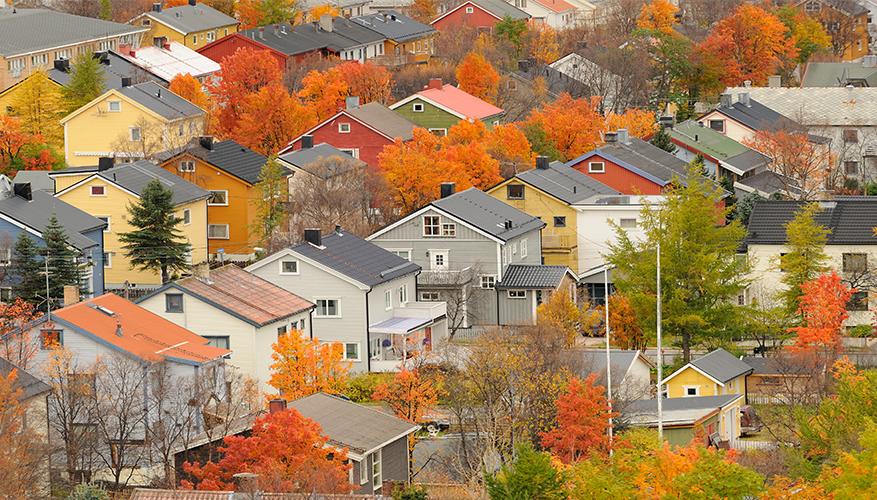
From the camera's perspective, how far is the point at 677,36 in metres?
127

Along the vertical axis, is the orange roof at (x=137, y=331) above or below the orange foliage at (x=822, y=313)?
above

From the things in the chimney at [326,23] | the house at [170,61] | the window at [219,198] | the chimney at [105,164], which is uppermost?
the chimney at [105,164]

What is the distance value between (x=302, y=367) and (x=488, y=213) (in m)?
22.3

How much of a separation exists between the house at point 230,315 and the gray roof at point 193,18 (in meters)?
76.9

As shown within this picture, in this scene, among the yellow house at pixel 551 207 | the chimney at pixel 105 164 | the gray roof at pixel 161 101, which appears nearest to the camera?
the chimney at pixel 105 164

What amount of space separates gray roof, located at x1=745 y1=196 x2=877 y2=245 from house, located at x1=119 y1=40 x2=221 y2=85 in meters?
48.5

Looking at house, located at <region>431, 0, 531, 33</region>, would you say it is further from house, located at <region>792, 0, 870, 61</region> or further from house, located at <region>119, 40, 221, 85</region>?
house, located at <region>119, 40, 221, 85</region>

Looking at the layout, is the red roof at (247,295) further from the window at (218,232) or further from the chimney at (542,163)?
the chimney at (542,163)

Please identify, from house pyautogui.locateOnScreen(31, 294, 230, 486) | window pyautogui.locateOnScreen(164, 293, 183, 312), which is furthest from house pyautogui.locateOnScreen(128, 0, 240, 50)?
house pyautogui.locateOnScreen(31, 294, 230, 486)

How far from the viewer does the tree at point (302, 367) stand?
161ft

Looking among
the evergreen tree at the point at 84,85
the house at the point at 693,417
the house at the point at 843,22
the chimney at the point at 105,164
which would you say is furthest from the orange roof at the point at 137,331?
the house at the point at 843,22

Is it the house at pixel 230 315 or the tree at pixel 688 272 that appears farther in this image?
the tree at pixel 688 272

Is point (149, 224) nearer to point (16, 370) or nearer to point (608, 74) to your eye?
point (16, 370)

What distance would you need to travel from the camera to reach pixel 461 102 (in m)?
102
